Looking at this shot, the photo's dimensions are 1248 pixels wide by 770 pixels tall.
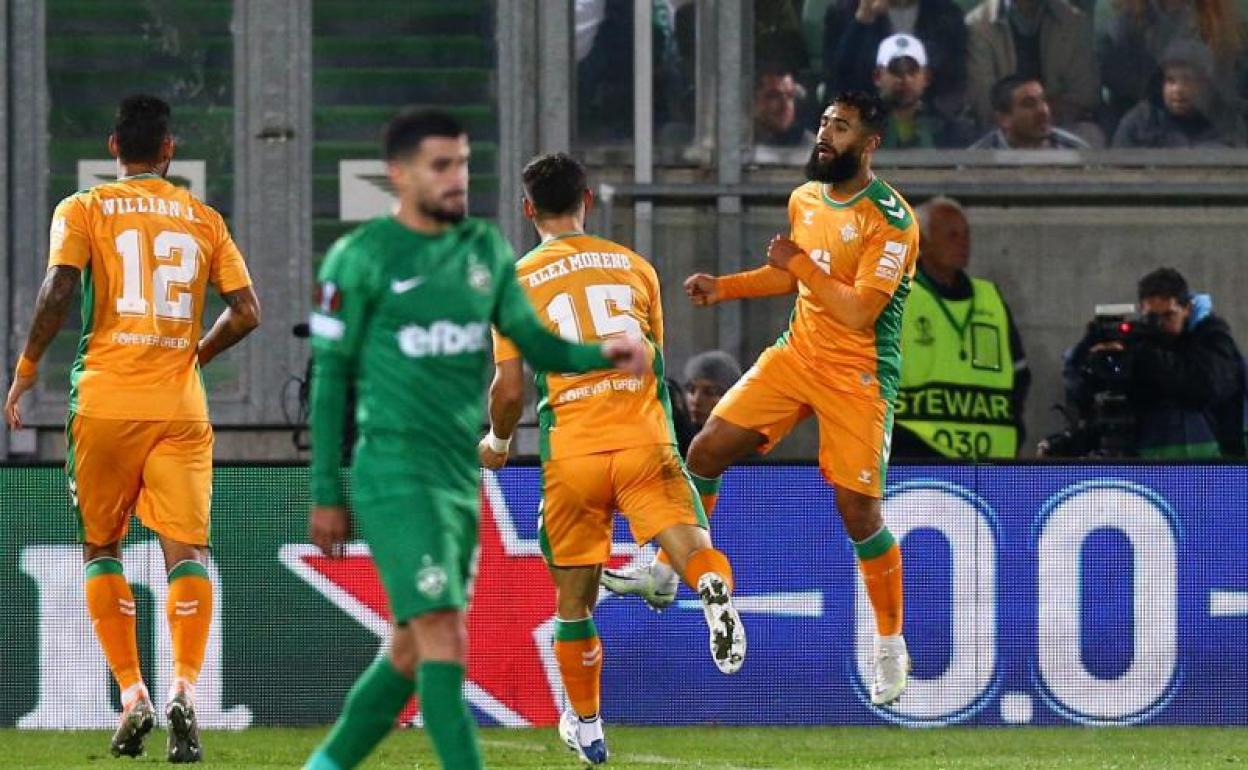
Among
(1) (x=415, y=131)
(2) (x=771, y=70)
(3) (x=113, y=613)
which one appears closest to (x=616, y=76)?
(2) (x=771, y=70)

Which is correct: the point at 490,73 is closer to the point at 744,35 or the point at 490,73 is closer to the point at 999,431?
the point at 744,35

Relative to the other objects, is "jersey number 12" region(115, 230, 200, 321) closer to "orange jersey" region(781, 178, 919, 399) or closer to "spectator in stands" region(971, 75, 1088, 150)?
"orange jersey" region(781, 178, 919, 399)

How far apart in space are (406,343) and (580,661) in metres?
2.75

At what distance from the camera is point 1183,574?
444 inches

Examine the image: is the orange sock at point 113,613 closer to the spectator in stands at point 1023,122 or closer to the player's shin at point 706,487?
the player's shin at point 706,487

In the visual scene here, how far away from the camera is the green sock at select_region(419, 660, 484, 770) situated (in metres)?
6.39

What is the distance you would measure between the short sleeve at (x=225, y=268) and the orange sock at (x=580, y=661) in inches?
72.4

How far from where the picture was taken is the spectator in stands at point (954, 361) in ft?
44.0

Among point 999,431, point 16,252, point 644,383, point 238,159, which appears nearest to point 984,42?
point 999,431

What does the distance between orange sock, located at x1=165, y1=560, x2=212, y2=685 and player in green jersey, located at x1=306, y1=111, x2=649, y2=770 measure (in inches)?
111

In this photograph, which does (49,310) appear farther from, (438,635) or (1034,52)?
(1034,52)

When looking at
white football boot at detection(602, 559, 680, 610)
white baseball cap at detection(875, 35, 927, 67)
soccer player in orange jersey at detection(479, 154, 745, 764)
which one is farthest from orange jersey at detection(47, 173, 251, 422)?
white baseball cap at detection(875, 35, 927, 67)

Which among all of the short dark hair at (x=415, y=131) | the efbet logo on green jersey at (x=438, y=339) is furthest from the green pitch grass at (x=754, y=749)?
the short dark hair at (x=415, y=131)

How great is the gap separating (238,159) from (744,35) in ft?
10.5
